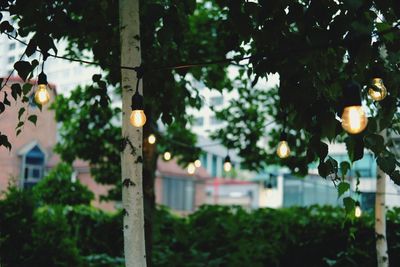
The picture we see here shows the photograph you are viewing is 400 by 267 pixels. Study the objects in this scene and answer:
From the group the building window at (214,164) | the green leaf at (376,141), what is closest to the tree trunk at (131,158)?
the green leaf at (376,141)

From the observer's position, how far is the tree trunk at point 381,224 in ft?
21.0

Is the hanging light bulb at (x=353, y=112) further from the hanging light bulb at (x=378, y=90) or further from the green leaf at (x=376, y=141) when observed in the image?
the hanging light bulb at (x=378, y=90)

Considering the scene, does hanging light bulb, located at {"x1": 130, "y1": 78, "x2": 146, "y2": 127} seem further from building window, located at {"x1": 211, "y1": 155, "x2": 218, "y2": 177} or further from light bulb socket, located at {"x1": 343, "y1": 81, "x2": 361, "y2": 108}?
building window, located at {"x1": 211, "y1": 155, "x2": 218, "y2": 177}

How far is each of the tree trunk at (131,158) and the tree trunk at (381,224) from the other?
3.77 m

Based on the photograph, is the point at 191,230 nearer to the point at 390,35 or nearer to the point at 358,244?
the point at 358,244

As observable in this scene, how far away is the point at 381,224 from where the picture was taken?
6.54 meters

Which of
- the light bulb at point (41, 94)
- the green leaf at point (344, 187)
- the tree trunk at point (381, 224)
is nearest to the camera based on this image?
the green leaf at point (344, 187)

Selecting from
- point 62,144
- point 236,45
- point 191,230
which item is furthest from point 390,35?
point 62,144

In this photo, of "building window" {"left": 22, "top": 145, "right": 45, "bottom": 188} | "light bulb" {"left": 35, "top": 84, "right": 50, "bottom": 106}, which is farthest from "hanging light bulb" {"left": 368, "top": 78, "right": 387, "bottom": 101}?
"building window" {"left": 22, "top": 145, "right": 45, "bottom": 188}

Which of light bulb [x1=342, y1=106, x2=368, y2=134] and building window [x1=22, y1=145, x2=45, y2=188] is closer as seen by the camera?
light bulb [x1=342, y1=106, x2=368, y2=134]

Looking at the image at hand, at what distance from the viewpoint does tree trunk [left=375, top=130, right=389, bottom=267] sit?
6.39 m

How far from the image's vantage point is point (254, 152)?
9.71m

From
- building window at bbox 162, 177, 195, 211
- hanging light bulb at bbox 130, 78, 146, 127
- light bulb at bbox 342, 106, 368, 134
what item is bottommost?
building window at bbox 162, 177, 195, 211

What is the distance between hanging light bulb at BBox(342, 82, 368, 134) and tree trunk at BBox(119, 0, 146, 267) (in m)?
2.30
